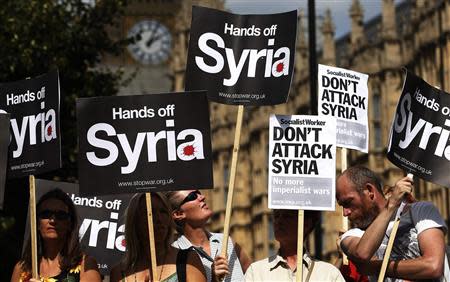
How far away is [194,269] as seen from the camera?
386 inches

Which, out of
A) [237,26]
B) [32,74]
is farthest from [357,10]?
[237,26]

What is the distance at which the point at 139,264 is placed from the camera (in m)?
10.0

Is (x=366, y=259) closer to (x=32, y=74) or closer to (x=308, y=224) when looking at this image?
(x=308, y=224)

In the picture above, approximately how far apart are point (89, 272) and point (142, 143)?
1.05 m

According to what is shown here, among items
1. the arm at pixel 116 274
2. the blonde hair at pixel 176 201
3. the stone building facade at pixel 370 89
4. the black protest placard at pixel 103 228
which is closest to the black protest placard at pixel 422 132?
the blonde hair at pixel 176 201

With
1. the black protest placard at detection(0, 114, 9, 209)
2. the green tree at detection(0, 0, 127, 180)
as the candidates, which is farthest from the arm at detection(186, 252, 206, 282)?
the green tree at detection(0, 0, 127, 180)

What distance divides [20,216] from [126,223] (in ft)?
51.0

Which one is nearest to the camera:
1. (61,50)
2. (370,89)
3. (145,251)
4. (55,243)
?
(145,251)

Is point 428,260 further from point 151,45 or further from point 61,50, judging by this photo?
point 151,45

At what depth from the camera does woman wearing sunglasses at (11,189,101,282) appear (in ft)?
33.7

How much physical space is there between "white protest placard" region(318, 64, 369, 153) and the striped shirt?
1738mm

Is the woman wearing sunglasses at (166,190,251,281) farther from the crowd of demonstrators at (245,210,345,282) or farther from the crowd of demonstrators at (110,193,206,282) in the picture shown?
the crowd of demonstrators at (110,193,206,282)

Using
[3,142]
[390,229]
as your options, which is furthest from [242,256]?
[3,142]

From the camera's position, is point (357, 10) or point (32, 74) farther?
point (357, 10)
